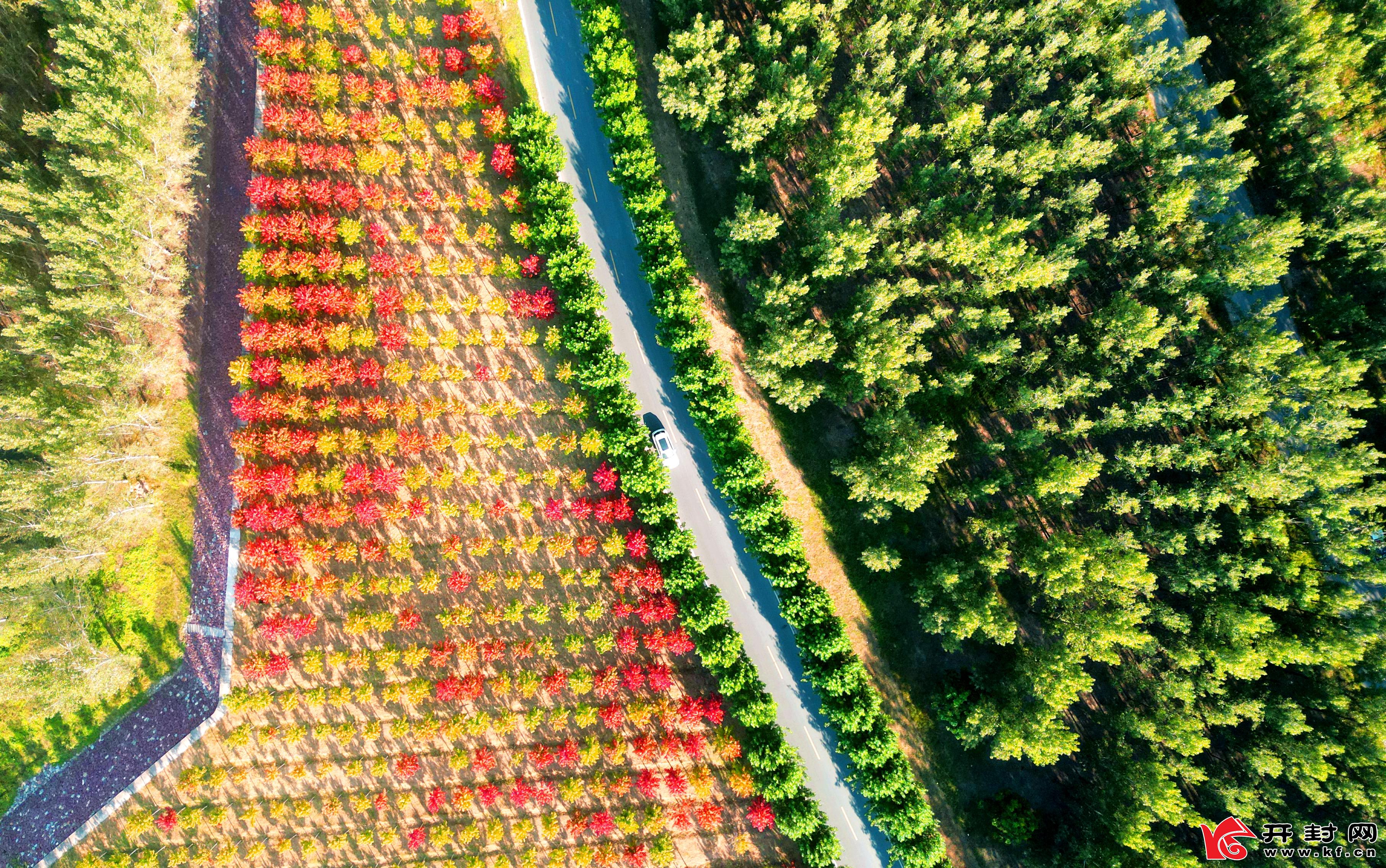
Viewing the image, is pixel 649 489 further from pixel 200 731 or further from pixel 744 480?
pixel 200 731

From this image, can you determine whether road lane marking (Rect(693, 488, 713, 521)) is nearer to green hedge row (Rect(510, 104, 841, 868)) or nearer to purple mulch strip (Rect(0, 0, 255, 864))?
green hedge row (Rect(510, 104, 841, 868))

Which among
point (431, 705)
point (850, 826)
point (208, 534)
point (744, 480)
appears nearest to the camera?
point (744, 480)

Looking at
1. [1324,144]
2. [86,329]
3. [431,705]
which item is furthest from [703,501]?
[1324,144]

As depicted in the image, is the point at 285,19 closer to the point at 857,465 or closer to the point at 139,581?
the point at 139,581

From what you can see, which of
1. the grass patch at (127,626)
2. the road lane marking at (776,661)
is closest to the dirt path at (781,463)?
the road lane marking at (776,661)

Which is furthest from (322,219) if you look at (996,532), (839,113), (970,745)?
(970,745)

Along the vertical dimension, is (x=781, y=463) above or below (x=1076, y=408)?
above
